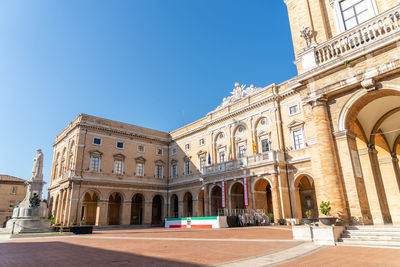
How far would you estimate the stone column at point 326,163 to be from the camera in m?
9.77

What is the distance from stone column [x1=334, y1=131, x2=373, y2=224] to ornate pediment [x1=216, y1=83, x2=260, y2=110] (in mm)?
20344

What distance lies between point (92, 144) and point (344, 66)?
29783 mm

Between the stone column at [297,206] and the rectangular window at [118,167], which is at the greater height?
the rectangular window at [118,167]

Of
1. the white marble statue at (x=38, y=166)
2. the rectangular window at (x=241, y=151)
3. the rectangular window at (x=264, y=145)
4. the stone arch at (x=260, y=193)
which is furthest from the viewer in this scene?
the rectangular window at (x=241, y=151)

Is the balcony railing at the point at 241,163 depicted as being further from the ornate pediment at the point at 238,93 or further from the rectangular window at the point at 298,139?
the ornate pediment at the point at 238,93

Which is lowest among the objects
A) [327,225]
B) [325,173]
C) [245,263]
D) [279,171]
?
[245,263]

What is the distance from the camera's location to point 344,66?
1062cm

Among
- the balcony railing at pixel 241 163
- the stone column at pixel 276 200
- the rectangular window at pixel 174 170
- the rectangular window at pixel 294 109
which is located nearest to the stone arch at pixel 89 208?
the rectangular window at pixel 174 170

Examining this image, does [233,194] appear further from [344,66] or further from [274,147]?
[344,66]

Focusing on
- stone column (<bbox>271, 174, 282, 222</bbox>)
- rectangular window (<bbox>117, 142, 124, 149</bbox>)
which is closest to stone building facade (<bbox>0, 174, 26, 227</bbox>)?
rectangular window (<bbox>117, 142, 124, 149</bbox>)

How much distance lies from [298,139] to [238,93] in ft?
33.9

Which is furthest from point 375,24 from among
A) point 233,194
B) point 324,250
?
point 233,194

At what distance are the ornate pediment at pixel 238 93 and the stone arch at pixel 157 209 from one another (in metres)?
16.9

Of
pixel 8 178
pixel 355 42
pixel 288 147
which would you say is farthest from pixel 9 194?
pixel 355 42
